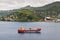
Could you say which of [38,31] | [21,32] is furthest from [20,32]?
[38,31]

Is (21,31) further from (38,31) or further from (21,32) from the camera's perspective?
(38,31)

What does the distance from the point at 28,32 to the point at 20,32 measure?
6073mm

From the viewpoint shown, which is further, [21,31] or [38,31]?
[38,31]

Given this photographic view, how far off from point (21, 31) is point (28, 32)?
6.11m

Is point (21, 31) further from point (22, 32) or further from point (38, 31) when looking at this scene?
point (38, 31)

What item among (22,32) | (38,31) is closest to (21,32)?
(22,32)

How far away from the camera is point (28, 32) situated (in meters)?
107

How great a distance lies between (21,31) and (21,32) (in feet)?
1.64

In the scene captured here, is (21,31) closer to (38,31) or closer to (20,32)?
(20,32)

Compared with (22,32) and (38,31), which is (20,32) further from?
(38,31)

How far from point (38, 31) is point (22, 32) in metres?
9.74

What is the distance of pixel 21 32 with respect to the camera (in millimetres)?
101625

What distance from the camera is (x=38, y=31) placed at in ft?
354

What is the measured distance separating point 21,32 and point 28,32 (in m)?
5.92
